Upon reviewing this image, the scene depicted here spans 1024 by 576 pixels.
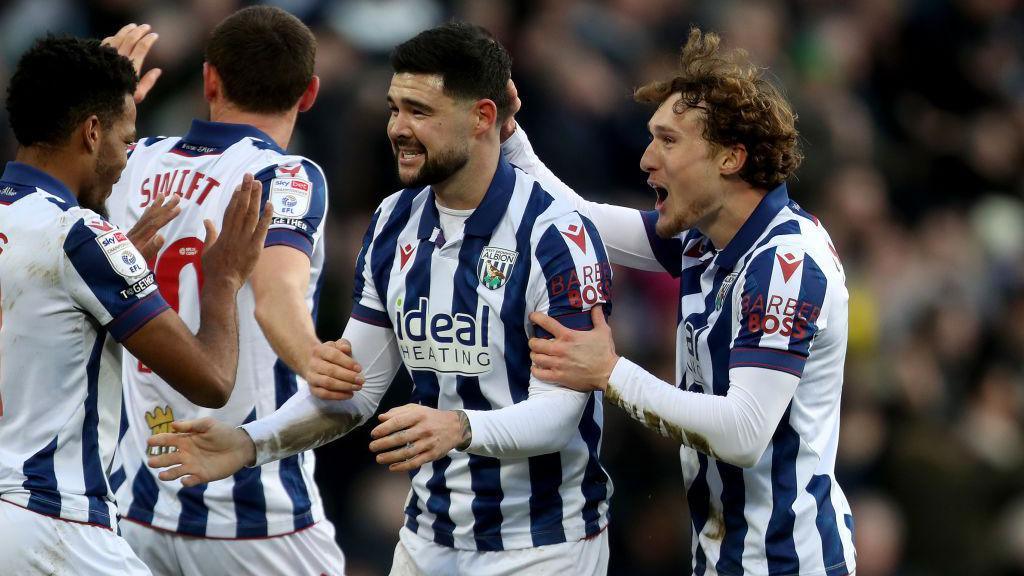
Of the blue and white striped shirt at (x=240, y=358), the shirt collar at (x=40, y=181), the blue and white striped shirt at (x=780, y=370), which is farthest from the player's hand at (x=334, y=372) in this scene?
the blue and white striped shirt at (x=780, y=370)

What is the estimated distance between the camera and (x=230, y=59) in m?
5.54

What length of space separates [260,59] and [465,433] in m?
1.94

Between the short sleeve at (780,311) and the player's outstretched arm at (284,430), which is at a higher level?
the short sleeve at (780,311)

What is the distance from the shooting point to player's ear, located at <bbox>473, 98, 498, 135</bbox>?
4789 mm

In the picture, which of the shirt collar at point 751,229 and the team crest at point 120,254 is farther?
the shirt collar at point 751,229

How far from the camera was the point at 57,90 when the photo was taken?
14.5 ft

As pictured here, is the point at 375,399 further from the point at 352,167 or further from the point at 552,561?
the point at 352,167

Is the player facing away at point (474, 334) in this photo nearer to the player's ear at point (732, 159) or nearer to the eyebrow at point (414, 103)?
the eyebrow at point (414, 103)

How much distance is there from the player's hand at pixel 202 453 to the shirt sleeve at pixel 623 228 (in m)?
1.42

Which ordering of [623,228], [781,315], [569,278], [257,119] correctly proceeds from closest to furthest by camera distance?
[781,315], [569,278], [623,228], [257,119]

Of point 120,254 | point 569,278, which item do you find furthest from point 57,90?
point 569,278

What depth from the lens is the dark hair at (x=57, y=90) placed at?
441 cm

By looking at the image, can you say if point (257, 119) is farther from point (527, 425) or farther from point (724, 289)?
point (724, 289)

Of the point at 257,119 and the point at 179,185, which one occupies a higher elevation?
the point at 257,119
